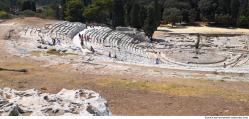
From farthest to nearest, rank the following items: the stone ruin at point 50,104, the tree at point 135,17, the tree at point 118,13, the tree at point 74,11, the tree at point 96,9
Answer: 1. the tree at point 118,13
2. the tree at point 74,11
3. the tree at point 96,9
4. the tree at point 135,17
5. the stone ruin at point 50,104

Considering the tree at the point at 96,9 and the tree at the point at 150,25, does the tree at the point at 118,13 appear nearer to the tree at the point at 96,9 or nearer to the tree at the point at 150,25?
the tree at the point at 96,9

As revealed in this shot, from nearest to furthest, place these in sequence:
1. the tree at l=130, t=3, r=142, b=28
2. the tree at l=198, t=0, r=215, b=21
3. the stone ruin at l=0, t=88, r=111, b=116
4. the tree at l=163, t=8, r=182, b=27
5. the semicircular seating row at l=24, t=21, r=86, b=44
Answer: the stone ruin at l=0, t=88, r=111, b=116 < the semicircular seating row at l=24, t=21, r=86, b=44 < the tree at l=130, t=3, r=142, b=28 < the tree at l=163, t=8, r=182, b=27 < the tree at l=198, t=0, r=215, b=21

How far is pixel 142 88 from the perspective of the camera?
78.1 ft

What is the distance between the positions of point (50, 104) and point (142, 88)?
942 centimetres

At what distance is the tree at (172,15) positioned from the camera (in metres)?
89.4

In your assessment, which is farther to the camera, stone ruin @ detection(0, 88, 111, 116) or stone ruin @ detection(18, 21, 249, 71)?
stone ruin @ detection(18, 21, 249, 71)

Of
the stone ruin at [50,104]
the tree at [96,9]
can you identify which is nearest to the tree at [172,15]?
the tree at [96,9]

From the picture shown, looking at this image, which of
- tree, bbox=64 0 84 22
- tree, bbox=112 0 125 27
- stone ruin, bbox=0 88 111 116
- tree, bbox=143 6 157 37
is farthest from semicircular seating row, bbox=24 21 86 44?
stone ruin, bbox=0 88 111 116

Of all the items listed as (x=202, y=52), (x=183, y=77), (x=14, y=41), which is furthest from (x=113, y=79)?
(x=202, y=52)

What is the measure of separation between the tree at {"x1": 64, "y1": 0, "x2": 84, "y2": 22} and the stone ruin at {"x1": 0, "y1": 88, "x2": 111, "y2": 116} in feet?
190

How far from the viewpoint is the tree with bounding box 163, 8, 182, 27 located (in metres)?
89.4

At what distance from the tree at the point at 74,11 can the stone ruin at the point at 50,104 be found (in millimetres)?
57976

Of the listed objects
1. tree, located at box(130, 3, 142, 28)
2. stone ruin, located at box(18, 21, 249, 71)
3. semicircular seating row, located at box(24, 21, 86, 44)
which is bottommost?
stone ruin, located at box(18, 21, 249, 71)

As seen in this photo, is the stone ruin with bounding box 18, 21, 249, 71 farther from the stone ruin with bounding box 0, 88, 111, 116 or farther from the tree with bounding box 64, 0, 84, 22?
the stone ruin with bounding box 0, 88, 111, 116
